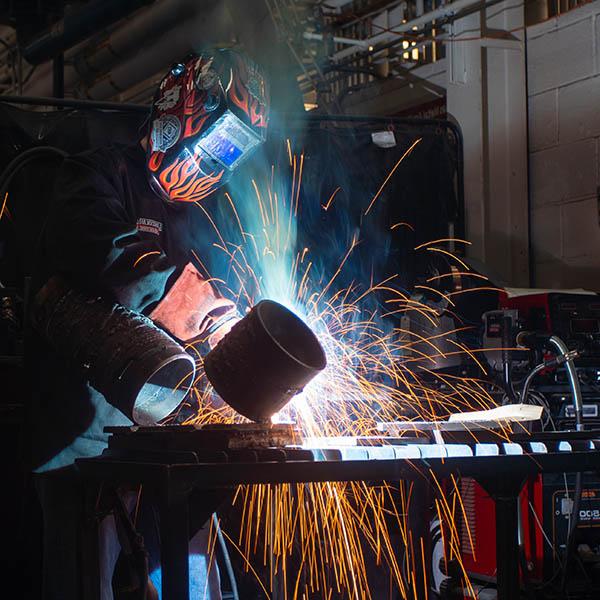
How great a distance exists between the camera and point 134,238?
2.23 metres

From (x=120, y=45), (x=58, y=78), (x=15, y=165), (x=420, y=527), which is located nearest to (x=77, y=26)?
(x=58, y=78)

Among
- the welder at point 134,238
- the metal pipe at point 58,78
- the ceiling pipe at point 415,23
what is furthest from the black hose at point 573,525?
the metal pipe at point 58,78

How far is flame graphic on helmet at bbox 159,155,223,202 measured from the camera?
8.44 feet

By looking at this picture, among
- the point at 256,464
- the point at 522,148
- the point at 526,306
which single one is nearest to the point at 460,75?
the point at 522,148

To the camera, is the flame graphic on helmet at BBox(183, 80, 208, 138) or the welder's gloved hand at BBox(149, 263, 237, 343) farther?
the flame graphic on helmet at BBox(183, 80, 208, 138)

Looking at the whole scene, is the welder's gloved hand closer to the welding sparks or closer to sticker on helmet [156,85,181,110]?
the welding sparks

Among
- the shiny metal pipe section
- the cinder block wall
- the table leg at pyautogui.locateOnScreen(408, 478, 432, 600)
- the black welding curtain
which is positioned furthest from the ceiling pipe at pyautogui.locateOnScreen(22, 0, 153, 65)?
the table leg at pyautogui.locateOnScreen(408, 478, 432, 600)

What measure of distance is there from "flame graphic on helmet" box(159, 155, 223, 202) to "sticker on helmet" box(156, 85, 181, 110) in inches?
6.9

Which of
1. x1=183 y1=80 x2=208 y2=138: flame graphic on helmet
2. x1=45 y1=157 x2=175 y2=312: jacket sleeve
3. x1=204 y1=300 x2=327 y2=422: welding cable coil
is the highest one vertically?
x1=183 y1=80 x2=208 y2=138: flame graphic on helmet

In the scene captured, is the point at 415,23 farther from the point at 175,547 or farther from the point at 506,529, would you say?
the point at 175,547

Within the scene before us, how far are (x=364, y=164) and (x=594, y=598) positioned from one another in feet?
7.17

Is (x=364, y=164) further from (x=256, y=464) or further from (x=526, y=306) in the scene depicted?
(x=256, y=464)

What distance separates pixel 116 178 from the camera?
2.58 meters

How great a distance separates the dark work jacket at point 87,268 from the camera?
2092 mm
